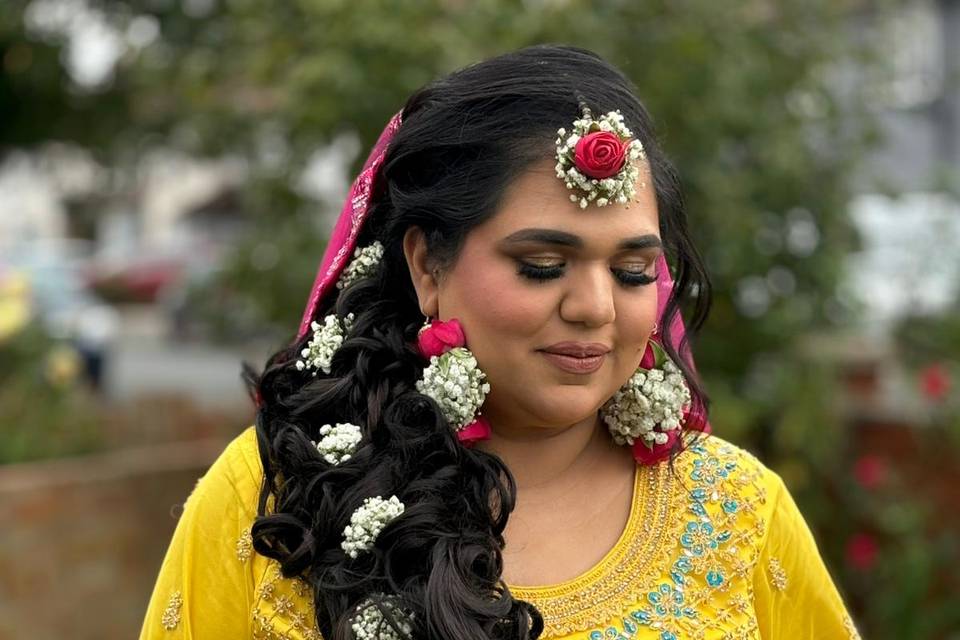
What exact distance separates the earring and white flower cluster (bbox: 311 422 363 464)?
0.45 metres

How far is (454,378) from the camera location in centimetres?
209

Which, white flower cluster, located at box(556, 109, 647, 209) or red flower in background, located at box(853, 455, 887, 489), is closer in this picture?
white flower cluster, located at box(556, 109, 647, 209)

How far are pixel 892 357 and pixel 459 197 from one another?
454cm

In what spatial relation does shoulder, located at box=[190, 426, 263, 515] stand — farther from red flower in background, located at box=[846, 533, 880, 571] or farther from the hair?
red flower in background, located at box=[846, 533, 880, 571]

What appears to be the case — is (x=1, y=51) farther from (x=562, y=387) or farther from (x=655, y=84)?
(x=562, y=387)

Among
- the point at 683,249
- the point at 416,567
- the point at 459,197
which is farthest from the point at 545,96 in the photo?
the point at 416,567

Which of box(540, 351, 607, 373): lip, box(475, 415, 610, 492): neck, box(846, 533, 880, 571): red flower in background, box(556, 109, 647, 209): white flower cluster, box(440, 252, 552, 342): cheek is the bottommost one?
box(846, 533, 880, 571): red flower in background

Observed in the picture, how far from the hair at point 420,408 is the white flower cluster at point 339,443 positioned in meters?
0.01

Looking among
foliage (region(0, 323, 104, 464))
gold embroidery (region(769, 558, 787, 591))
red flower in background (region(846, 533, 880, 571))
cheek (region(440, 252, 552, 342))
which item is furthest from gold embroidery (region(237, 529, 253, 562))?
foliage (region(0, 323, 104, 464))

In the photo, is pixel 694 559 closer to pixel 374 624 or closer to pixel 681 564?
pixel 681 564

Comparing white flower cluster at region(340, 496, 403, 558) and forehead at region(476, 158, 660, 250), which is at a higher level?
forehead at region(476, 158, 660, 250)

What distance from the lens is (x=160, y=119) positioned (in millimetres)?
7676

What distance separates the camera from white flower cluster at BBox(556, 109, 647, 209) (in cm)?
203

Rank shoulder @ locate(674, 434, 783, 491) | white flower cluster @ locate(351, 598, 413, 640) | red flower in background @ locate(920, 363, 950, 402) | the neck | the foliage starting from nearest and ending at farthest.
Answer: white flower cluster @ locate(351, 598, 413, 640), the neck, shoulder @ locate(674, 434, 783, 491), red flower in background @ locate(920, 363, 950, 402), the foliage
